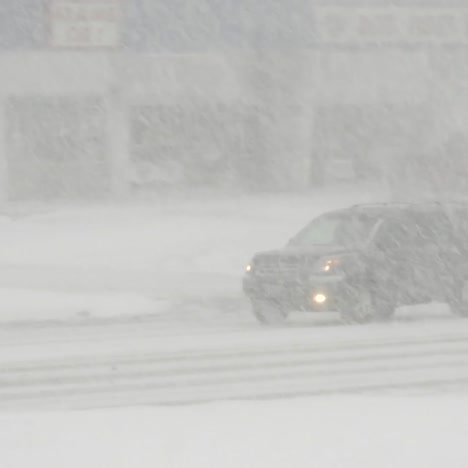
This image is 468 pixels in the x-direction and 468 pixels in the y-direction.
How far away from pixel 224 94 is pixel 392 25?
525 centimetres

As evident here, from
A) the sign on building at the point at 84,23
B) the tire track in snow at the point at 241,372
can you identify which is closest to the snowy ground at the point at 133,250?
the sign on building at the point at 84,23

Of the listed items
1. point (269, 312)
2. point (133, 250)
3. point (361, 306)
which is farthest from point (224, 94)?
point (361, 306)

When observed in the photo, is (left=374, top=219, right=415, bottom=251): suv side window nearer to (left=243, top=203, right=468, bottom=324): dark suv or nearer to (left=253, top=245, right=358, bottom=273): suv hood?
(left=243, top=203, right=468, bottom=324): dark suv

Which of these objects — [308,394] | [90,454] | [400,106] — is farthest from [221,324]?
[400,106]

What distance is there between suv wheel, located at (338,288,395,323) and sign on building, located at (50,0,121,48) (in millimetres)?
18759

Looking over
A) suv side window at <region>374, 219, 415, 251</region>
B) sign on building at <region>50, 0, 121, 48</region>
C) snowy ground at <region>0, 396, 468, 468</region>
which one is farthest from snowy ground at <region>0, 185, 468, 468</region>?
sign on building at <region>50, 0, 121, 48</region>

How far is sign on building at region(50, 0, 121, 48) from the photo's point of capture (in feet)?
109

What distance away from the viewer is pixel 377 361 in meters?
13.1

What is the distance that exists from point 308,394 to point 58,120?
25169mm

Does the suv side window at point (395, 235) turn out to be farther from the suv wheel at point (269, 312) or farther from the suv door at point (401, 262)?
the suv wheel at point (269, 312)

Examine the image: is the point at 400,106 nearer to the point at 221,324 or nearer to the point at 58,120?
the point at 58,120

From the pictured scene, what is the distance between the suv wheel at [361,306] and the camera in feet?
53.6

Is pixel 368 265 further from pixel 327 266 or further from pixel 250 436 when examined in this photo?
pixel 250 436

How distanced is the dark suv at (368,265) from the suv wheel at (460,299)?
14 millimetres
